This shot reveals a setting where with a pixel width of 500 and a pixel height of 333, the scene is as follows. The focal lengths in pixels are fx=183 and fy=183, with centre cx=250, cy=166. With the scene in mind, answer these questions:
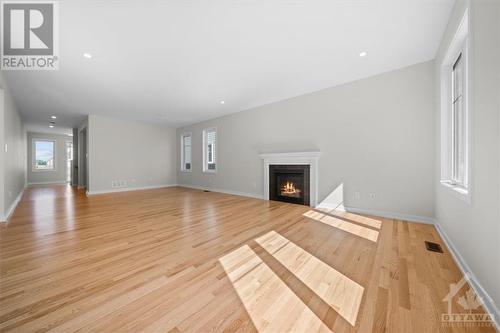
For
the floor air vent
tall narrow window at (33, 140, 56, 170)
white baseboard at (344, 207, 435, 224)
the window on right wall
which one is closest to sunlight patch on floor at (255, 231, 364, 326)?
the floor air vent

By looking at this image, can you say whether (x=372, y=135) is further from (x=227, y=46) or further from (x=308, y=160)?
(x=227, y=46)

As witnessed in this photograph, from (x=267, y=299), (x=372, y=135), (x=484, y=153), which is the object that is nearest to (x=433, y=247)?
(x=484, y=153)

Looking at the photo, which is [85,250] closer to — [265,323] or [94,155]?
[265,323]

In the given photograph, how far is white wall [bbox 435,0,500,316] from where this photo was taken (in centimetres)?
120

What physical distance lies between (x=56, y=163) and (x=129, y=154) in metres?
6.19

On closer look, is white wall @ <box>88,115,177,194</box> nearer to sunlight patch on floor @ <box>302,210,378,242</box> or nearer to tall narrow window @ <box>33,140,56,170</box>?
tall narrow window @ <box>33,140,56,170</box>

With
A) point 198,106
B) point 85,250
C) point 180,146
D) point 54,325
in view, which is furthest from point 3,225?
point 180,146

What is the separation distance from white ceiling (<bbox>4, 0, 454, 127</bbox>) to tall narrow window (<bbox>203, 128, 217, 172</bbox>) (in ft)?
8.03

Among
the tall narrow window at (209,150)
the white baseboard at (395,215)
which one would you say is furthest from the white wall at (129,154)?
the white baseboard at (395,215)

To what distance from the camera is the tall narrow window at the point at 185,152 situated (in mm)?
7848

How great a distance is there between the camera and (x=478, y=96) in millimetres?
1423

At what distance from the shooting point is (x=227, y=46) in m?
2.51

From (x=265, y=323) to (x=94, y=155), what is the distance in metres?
7.30

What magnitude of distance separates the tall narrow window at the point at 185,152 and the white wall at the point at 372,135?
11.8ft
